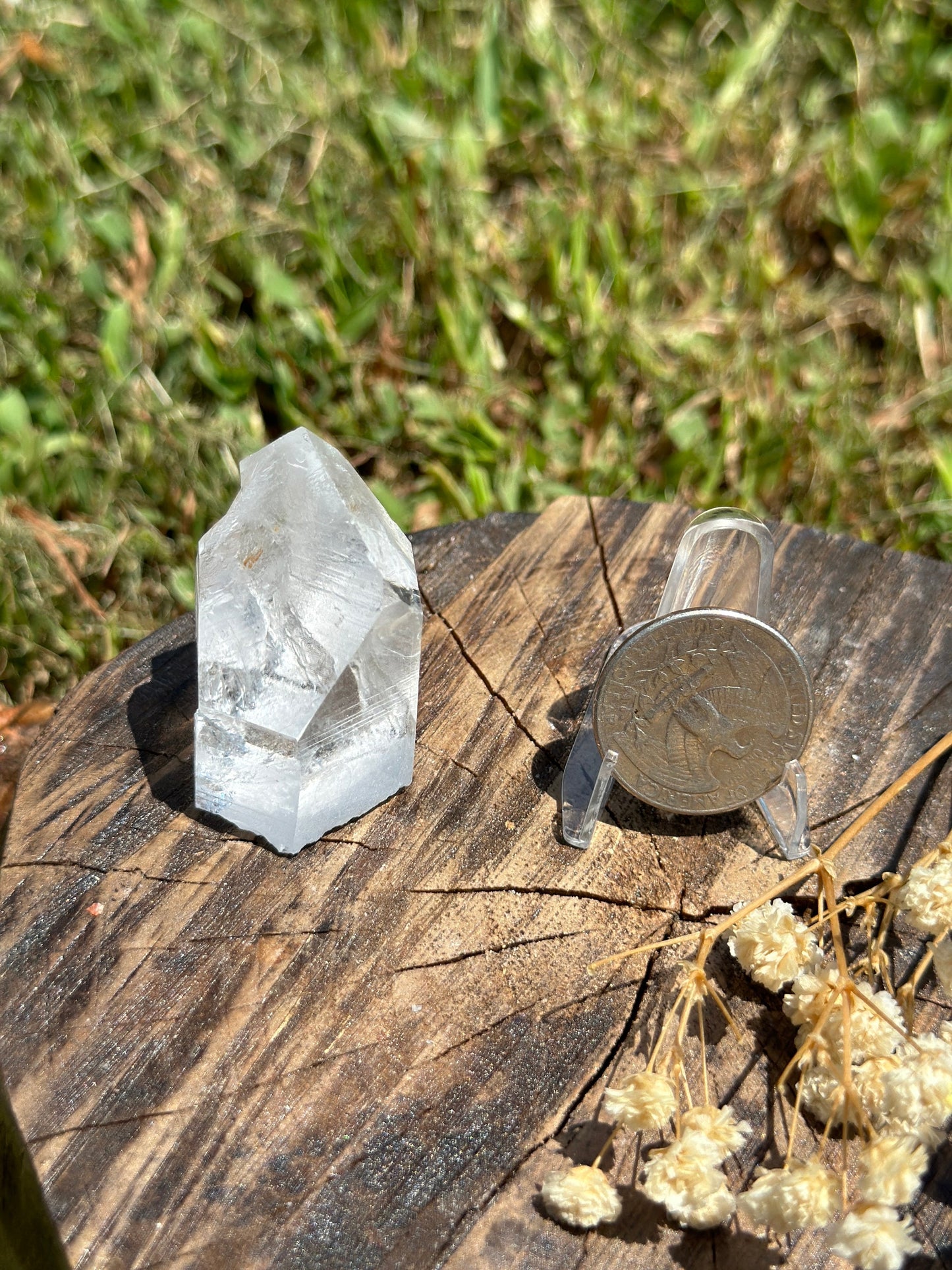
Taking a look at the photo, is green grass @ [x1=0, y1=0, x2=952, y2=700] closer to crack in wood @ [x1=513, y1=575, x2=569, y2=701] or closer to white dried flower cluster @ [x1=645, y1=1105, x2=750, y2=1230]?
crack in wood @ [x1=513, y1=575, x2=569, y2=701]

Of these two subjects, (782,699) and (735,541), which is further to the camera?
(735,541)

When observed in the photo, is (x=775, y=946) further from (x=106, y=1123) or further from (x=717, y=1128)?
(x=106, y=1123)

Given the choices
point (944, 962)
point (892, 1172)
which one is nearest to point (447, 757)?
point (944, 962)

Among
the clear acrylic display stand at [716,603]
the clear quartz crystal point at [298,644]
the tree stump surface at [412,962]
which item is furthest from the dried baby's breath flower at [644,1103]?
the clear quartz crystal point at [298,644]

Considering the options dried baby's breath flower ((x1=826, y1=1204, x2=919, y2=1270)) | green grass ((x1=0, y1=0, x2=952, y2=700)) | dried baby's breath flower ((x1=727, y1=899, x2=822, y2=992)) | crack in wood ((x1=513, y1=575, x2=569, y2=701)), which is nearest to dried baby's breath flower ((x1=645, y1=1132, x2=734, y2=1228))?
dried baby's breath flower ((x1=826, y1=1204, x2=919, y2=1270))

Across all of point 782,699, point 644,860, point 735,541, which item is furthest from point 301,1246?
point 735,541

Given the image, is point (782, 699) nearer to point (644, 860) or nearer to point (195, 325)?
point (644, 860)
